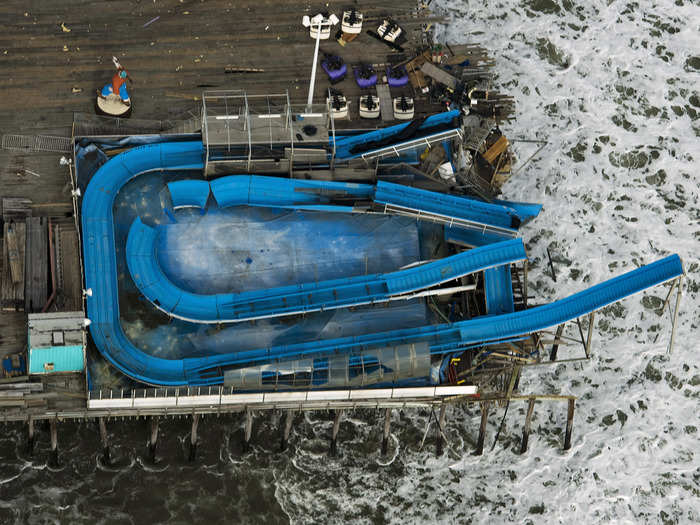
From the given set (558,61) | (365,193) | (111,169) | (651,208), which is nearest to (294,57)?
(365,193)

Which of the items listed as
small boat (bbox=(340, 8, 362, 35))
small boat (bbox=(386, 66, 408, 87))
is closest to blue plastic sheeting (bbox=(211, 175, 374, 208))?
small boat (bbox=(386, 66, 408, 87))

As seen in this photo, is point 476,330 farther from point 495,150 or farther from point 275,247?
point 275,247

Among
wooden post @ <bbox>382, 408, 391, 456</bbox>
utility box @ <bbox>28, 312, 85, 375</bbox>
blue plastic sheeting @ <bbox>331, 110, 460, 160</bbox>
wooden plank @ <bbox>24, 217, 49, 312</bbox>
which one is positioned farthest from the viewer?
wooden post @ <bbox>382, 408, 391, 456</bbox>

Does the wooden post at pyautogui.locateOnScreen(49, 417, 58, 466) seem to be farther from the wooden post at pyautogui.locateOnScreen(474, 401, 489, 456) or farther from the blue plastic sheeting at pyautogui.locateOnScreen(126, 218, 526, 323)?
the wooden post at pyautogui.locateOnScreen(474, 401, 489, 456)

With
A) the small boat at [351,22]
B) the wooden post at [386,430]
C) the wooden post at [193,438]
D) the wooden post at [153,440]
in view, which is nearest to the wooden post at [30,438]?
the wooden post at [153,440]

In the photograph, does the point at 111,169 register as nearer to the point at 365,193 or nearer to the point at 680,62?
the point at 365,193
